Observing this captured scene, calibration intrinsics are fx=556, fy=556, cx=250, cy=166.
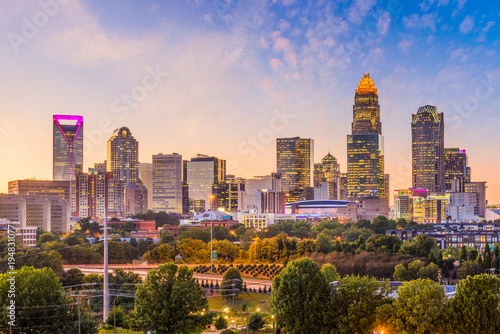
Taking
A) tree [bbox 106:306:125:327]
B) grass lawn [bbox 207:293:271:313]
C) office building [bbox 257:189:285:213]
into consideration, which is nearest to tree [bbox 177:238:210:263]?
grass lawn [bbox 207:293:271:313]

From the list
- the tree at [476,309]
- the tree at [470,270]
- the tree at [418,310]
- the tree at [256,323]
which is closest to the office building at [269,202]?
the tree at [470,270]

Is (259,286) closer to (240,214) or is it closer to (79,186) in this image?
(240,214)

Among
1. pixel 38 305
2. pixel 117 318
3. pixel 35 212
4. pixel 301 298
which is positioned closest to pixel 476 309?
pixel 301 298

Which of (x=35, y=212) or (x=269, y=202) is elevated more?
(x=35, y=212)

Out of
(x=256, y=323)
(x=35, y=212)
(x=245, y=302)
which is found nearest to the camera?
(x=256, y=323)

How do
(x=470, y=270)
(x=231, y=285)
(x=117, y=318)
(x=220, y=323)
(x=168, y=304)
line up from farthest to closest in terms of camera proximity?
(x=470, y=270)
(x=231, y=285)
(x=117, y=318)
(x=220, y=323)
(x=168, y=304)

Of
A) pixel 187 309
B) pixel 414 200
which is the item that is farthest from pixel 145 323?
pixel 414 200

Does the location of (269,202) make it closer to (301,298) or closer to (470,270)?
(470,270)
